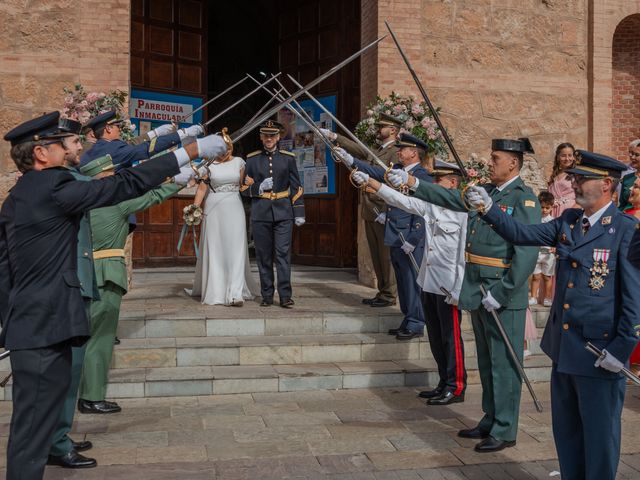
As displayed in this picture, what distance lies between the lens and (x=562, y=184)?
9867 millimetres

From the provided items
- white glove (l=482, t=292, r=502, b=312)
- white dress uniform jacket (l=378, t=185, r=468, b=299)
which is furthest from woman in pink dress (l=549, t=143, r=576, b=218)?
white glove (l=482, t=292, r=502, b=312)

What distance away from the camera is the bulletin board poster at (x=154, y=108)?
43.2 feet

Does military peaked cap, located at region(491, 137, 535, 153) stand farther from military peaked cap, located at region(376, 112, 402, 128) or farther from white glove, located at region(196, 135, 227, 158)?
military peaked cap, located at region(376, 112, 402, 128)

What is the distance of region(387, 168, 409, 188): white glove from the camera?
5.37 metres

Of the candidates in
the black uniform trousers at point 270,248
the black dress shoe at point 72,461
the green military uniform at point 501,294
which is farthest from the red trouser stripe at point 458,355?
the black dress shoe at point 72,461

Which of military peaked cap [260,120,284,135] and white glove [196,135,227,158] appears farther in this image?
military peaked cap [260,120,284,135]

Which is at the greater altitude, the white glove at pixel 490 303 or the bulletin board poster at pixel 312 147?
the bulletin board poster at pixel 312 147

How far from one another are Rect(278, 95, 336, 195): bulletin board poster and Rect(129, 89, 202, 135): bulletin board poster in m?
1.82

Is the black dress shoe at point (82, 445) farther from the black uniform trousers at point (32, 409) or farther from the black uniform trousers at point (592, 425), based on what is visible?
the black uniform trousers at point (592, 425)

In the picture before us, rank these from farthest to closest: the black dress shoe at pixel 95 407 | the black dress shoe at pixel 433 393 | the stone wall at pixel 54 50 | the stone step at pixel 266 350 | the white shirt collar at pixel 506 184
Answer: the stone wall at pixel 54 50
the stone step at pixel 266 350
the black dress shoe at pixel 433 393
the black dress shoe at pixel 95 407
the white shirt collar at pixel 506 184

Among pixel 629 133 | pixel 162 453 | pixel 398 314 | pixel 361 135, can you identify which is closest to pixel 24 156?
pixel 162 453

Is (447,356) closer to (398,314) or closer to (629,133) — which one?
(398,314)

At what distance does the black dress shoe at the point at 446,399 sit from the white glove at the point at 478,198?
8.72ft

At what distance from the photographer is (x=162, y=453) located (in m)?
5.38
